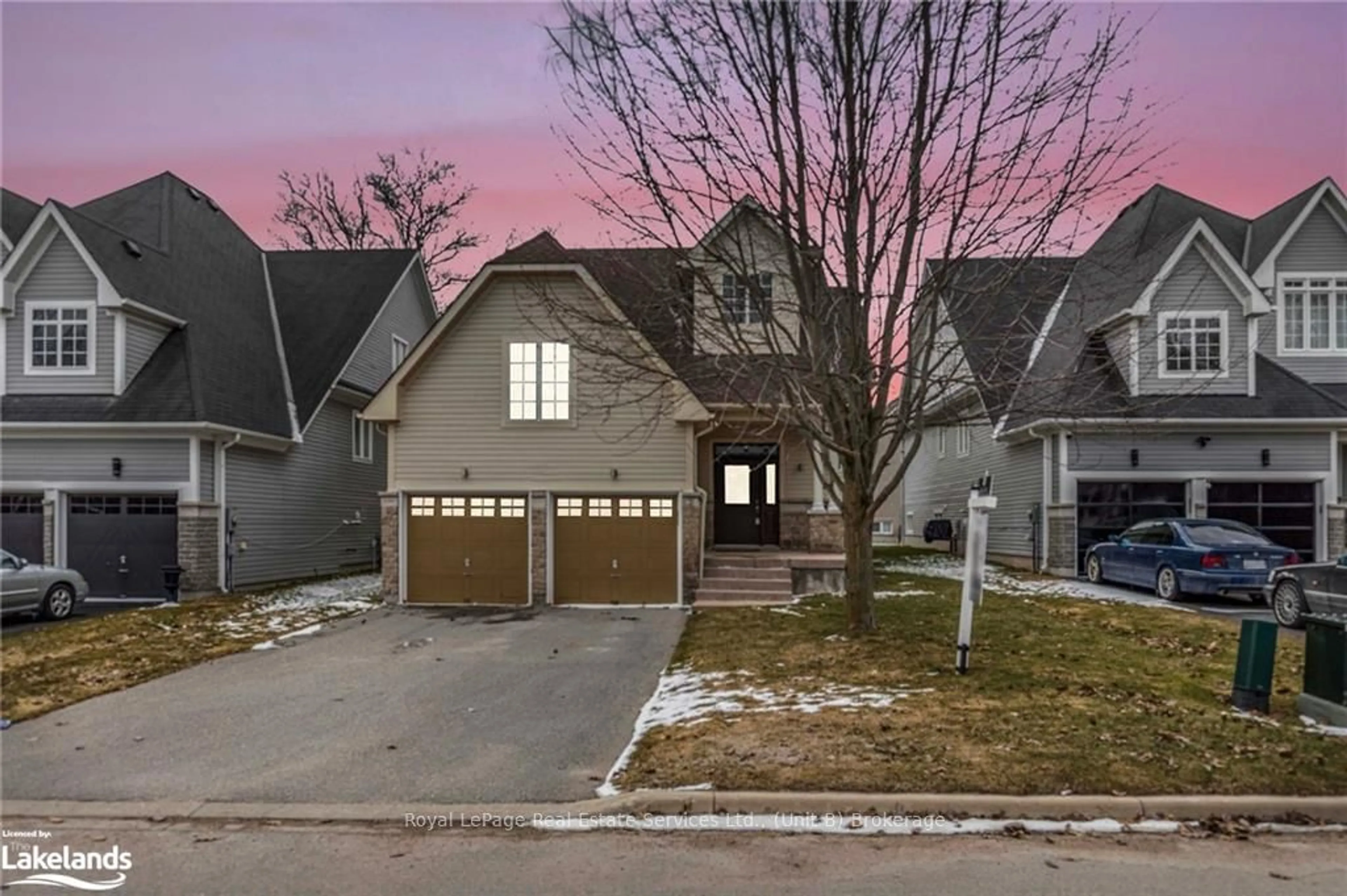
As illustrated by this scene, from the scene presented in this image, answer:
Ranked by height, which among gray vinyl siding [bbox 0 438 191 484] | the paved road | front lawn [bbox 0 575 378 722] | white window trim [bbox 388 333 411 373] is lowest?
front lawn [bbox 0 575 378 722]

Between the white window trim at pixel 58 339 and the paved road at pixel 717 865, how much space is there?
49.1ft

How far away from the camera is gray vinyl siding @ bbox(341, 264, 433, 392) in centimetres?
2272

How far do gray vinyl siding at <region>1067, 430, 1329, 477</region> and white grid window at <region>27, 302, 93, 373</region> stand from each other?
20180 millimetres

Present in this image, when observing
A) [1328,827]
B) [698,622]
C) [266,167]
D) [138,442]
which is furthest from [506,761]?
[266,167]

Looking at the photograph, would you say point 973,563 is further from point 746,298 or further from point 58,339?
point 58,339

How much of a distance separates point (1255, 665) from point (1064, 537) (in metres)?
11.8

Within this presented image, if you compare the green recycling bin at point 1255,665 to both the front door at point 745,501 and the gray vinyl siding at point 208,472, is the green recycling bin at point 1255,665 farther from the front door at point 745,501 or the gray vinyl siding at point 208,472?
the gray vinyl siding at point 208,472

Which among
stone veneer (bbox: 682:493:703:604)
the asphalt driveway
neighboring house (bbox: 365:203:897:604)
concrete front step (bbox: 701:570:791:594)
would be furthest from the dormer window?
concrete front step (bbox: 701:570:791:594)

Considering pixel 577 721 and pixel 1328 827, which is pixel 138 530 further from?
pixel 1328 827

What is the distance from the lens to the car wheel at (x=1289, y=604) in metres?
12.4

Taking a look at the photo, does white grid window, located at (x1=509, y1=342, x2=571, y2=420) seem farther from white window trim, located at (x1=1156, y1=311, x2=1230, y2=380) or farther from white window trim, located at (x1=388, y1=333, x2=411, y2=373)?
white window trim, located at (x1=1156, y1=311, x2=1230, y2=380)

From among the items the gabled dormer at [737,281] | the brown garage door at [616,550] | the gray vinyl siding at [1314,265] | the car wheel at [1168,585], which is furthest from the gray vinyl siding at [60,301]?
the gray vinyl siding at [1314,265]

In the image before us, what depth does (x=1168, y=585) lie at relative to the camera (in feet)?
51.9

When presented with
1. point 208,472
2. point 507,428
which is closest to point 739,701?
point 507,428
